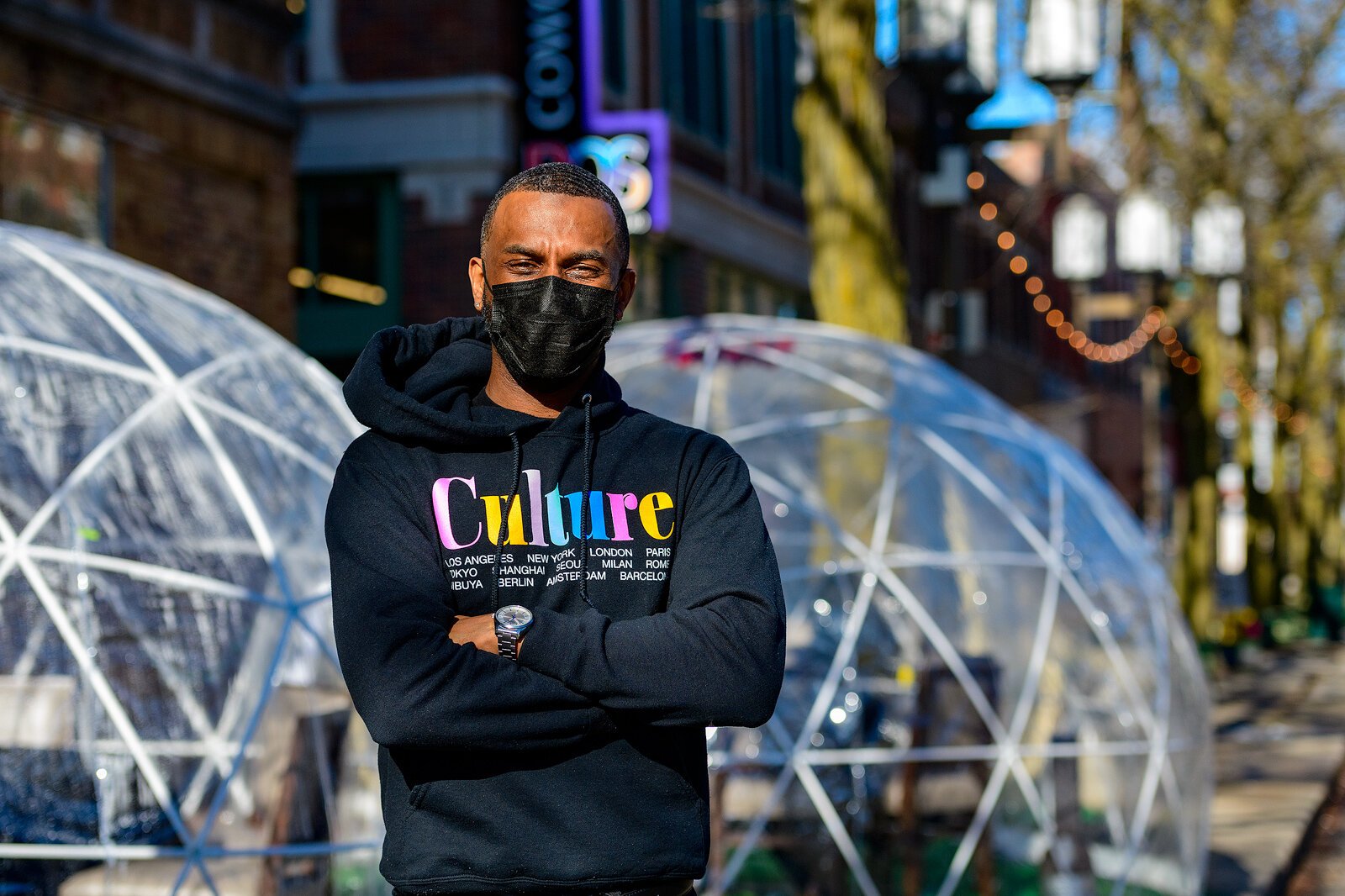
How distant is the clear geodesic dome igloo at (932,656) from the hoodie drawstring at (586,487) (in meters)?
3.90

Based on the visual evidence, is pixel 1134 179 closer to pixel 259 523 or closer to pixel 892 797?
pixel 892 797

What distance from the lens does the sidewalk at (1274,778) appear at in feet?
31.1

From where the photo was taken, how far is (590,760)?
254 cm

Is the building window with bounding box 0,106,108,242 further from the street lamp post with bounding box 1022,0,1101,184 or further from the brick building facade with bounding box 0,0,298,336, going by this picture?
the street lamp post with bounding box 1022,0,1101,184

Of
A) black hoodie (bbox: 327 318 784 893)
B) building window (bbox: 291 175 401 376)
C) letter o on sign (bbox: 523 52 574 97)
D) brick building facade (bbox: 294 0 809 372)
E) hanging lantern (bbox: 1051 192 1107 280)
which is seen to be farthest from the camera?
hanging lantern (bbox: 1051 192 1107 280)

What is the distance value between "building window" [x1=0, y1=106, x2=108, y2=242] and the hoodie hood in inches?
320

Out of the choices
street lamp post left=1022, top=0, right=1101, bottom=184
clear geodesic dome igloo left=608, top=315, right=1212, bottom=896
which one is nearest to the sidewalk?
clear geodesic dome igloo left=608, top=315, right=1212, bottom=896

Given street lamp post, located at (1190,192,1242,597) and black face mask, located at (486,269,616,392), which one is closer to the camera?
Result: black face mask, located at (486,269,616,392)

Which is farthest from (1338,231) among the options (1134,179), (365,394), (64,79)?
(365,394)

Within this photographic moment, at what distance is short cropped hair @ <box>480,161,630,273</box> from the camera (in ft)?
8.64

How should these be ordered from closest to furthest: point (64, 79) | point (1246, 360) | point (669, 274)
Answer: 1. point (64, 79)
2. point (669, 274)
3. point (1246, 360)

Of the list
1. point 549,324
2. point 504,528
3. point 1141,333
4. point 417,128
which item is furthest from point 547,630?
point 1141,333

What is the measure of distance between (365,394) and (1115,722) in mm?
5110

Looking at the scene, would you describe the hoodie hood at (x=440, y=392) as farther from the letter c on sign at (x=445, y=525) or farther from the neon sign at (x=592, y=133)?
the neon sign at (x=592, y=133)
